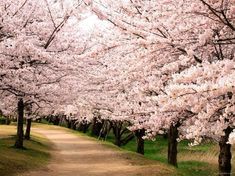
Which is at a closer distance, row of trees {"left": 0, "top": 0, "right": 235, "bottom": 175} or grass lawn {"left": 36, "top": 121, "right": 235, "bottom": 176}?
row of trees {"left": 0, "top": 0, "right": 235, "bottom": 175}

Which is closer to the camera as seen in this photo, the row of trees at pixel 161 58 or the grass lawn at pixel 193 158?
the row of trees at pixel 161 58

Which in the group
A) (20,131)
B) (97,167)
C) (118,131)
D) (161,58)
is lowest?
(97,167)

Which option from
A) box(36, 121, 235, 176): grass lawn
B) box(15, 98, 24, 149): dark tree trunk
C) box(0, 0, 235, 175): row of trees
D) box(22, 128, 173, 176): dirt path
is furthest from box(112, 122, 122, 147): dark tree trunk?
box(0, 0, 235, 175): row of trees

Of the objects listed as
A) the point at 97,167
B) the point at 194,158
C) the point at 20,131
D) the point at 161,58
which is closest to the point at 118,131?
the point at 194,158

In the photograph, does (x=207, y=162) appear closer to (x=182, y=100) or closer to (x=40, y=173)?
(x=40, y=173)

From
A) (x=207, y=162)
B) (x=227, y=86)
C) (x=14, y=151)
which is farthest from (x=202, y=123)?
(x=207, y=162)

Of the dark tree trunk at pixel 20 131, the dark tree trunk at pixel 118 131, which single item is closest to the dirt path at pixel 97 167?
the dark tree trunk at pixel 20 131

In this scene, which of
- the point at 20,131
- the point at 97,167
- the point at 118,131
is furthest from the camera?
the point at 118,131

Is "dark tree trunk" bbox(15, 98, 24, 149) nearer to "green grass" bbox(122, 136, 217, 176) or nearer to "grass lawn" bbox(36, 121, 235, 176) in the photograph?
"grass lawn" bbox(36, 121, 235, 176)

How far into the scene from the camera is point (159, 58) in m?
11.3

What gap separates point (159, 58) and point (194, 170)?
59.9ft

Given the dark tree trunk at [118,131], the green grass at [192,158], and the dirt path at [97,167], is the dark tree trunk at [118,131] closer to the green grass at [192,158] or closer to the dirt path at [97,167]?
the green grass at [192,158]

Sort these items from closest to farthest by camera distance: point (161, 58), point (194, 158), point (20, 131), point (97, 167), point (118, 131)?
point (161, 58) < point (97, 167) < point (20, 131) < point (194, 158) < point (118, 131)

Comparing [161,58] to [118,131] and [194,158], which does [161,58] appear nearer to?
[194,158]
